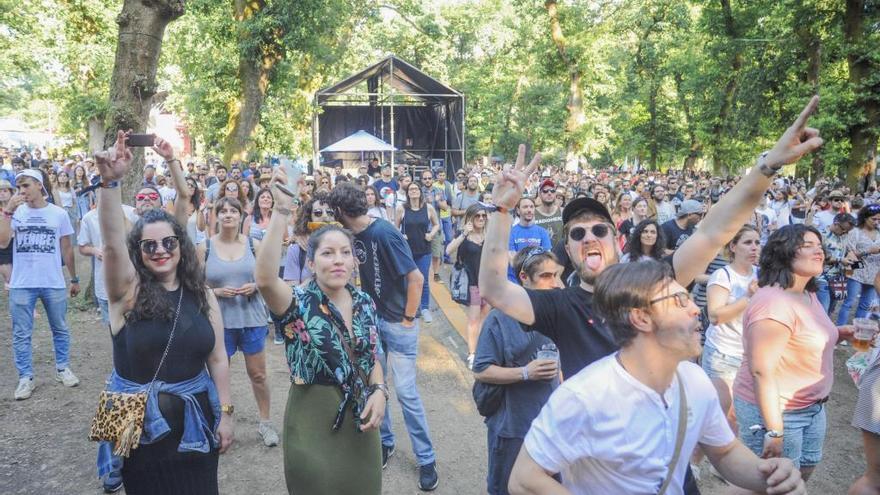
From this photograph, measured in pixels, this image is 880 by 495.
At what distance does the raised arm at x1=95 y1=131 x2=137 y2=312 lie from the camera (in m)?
2.72

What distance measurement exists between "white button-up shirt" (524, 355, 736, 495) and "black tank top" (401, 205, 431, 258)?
6979mm

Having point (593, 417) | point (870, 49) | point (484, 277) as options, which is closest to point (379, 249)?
point (484, 277)

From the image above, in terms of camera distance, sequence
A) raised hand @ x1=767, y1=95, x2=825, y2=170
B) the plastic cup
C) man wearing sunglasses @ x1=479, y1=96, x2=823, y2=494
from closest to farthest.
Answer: raised hand @ x1=767, y1=95, x2=825, y2=170
man wearing sunglasses @ x1=479, y1=96, x2=823, y2=494
the plastic cup

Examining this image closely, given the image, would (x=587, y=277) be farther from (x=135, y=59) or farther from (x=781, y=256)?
(x=135, y=59)

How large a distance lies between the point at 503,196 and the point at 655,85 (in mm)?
33754

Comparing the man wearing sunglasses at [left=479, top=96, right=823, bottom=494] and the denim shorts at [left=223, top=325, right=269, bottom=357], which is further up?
the man wearing sunglasses at [left=479, top=96, right=823, bottom=494]

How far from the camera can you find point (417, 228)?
8938mm

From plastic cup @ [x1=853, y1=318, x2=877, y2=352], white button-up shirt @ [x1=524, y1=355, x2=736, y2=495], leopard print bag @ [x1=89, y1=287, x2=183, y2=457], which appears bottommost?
leopard print bag @ [x1=89, y1=287, x2=183, y2=457]

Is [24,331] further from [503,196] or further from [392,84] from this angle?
[392,84]

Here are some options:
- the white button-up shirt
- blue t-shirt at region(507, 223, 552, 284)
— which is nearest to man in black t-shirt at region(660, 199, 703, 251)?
blue t-shirt at region(507, 223, 552, 284)

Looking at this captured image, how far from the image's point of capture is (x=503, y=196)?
2418 millimetres

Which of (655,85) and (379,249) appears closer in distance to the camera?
(379,249)

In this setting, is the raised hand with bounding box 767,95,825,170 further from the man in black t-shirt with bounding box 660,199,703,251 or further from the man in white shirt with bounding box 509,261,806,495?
the man in black t-shirt with bounding box 660,199,703,251

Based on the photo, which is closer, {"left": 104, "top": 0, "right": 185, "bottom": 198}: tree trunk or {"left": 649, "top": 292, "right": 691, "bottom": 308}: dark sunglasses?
{"left": 649, "top": 292, "right": 691, "bottom": 308}: dark sunglasses
